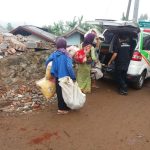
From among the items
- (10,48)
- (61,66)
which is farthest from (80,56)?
(10,48)

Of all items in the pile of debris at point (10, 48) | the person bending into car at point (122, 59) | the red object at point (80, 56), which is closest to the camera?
the red object at point (80, 56)

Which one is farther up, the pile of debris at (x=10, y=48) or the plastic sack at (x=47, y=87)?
the plastic sack at (x=47, y=87)

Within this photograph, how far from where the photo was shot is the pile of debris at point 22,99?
7.35 metres

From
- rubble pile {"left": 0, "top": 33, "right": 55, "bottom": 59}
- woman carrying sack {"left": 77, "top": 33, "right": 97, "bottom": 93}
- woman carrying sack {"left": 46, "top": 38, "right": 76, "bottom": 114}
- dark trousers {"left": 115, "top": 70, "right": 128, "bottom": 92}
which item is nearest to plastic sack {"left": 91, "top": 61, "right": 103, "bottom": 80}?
woman carrying sack {"left": 77, "top": 33, "right": 97, "bottom": 93}

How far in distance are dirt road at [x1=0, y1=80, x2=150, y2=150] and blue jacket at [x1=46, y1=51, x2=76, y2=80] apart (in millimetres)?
938

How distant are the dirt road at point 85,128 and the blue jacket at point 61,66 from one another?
36.9 inches

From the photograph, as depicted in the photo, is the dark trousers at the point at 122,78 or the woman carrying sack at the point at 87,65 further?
the dark trousers at the point at 122,78

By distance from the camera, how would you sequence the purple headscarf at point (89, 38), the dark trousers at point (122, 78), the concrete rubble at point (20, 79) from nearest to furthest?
the concrete rubble at point (20, 79) < the purple headscarf at point (89, 38) < the dark trousers at point (122, 78)

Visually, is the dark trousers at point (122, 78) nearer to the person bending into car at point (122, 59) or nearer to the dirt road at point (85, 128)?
the person bending into car at point (122, 59)

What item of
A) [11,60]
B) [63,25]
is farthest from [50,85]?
[63,25]

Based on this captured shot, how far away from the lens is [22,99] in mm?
8023

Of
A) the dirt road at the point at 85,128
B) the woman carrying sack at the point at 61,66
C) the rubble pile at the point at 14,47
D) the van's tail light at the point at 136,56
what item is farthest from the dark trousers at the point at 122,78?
the rubble pile at the point at 14,47

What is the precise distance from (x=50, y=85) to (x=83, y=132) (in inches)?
55.6

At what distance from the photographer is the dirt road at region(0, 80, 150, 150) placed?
5.51 metres
